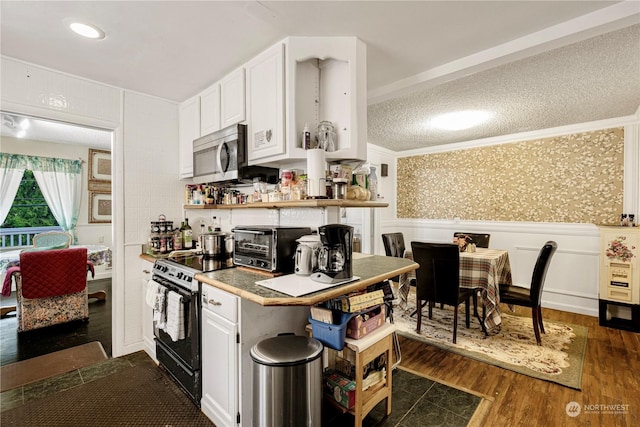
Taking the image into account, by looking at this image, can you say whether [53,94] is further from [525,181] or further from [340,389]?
[525,181]

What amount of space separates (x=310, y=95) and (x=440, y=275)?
2.12 meters

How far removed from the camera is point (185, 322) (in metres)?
1.90

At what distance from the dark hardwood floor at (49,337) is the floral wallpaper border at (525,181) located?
4.92 meters

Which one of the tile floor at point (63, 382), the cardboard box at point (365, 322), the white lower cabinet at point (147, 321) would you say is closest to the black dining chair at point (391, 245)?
the cardboard box at point (365, 322)

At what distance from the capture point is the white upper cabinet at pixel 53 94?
2174mm

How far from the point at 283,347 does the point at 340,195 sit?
0.95 metres

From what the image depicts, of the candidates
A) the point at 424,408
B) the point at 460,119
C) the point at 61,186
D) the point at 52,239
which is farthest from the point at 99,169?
the point at 424,408

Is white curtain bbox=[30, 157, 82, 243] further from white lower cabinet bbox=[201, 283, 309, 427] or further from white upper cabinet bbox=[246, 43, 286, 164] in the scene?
white lower cabinet bbox=[201, 283, 309, 427]

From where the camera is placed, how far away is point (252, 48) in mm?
1993

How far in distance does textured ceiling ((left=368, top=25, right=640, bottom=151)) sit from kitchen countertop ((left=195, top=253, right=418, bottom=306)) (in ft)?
5.90

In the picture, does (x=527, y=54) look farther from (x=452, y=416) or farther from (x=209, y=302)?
(x=209, y=302)

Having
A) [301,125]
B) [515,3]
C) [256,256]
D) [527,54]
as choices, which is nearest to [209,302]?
[256,256]

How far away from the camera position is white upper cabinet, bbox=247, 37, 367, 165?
6.10 feet

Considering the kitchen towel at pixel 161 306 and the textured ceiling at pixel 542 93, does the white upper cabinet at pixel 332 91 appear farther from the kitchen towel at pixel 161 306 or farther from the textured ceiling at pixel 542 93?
the kitchen towel at pixel 161 306
